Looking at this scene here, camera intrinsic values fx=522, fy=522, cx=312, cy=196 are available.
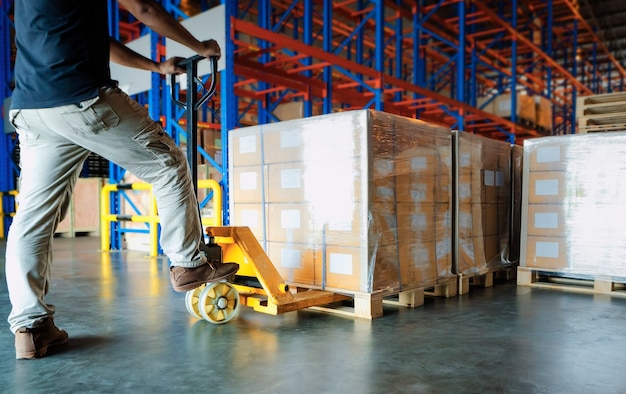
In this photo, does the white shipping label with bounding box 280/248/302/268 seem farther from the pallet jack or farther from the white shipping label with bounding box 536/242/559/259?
the white shipping label with bounding box 536/242/559/259

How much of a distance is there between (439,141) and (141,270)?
3.38m

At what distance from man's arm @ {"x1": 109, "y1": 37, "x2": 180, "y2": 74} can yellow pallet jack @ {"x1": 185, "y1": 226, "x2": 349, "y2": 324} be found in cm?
95

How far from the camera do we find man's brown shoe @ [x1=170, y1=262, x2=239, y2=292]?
103 inches

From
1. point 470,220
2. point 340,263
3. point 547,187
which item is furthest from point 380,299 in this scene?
point 547,187

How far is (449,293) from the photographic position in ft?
13.4

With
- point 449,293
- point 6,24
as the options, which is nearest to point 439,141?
point 449,293

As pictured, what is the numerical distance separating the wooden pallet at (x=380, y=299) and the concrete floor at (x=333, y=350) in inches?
3.1

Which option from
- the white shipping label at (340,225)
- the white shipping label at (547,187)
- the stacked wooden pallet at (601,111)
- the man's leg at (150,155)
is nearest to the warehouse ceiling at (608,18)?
the stacked wooden pallet at (601,111)

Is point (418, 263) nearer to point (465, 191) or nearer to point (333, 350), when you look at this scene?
point (465, 191)

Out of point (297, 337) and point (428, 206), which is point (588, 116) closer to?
point (428, 206)

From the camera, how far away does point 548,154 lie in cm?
459

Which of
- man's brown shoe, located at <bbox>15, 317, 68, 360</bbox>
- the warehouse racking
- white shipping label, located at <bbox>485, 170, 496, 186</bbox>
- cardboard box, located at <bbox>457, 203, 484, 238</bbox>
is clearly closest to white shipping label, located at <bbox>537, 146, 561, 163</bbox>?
white shipping label, located at <bbox>485, 170, 496, 186</bbox>

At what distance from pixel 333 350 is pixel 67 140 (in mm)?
1600

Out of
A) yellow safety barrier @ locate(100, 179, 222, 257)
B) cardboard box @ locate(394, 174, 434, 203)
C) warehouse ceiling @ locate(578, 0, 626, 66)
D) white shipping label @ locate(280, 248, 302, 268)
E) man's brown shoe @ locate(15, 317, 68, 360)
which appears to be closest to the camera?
man's brown shoe @ locate(15, 317, 68, 360)
